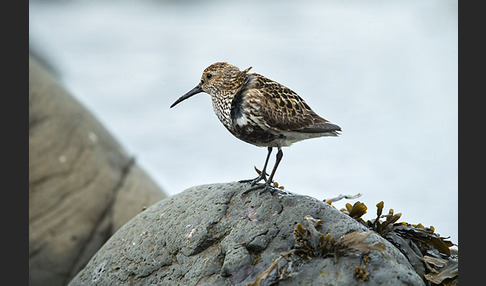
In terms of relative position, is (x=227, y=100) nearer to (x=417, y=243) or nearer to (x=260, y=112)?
(x=260, y=112)

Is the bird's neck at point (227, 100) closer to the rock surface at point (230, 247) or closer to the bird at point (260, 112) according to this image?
the bird at point (260, 112)

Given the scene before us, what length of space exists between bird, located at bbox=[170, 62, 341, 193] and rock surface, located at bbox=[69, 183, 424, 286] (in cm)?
35

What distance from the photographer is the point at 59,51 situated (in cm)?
1638

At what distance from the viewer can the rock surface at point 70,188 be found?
813cm

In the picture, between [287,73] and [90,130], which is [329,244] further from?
[287,73]

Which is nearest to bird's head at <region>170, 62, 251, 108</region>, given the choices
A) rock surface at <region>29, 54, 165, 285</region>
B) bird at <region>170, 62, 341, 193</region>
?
bird at <region>170, 62, 341, 193</region>

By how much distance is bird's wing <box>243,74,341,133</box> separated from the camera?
5.27 metres

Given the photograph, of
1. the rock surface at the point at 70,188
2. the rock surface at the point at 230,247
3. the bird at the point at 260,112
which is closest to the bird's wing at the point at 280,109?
the bird at the point at 260,112

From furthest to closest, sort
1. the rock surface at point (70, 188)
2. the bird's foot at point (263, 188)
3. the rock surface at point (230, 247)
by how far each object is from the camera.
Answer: the rock surface at point (70, 188) → the bird's foot at point (263, 188) → the rock surface at point (230, 247)

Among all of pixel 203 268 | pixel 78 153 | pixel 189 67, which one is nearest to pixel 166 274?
pixel 203 268

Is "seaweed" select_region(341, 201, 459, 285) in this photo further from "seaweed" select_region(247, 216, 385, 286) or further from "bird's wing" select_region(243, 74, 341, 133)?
"bird's wing" select_region(243, 74, 341, 133)

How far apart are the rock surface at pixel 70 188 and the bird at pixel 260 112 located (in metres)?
3.51

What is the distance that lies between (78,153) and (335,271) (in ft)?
17.9

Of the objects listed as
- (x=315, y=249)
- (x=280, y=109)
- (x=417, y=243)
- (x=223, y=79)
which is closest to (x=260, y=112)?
(x=280, y=109)
